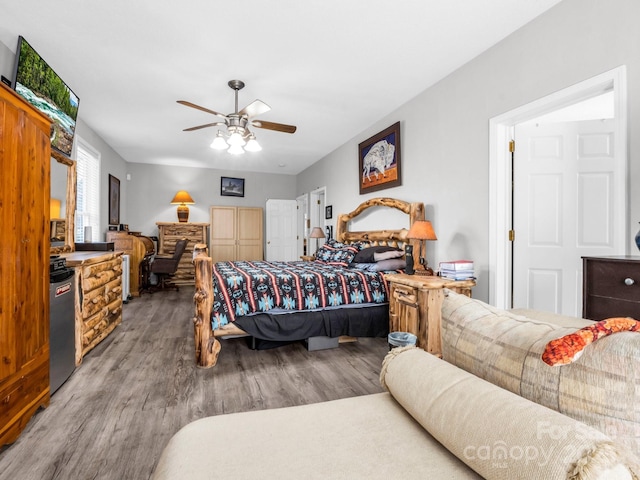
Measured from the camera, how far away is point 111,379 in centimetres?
254

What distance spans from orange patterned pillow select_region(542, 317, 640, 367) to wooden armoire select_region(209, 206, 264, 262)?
7.44 meters

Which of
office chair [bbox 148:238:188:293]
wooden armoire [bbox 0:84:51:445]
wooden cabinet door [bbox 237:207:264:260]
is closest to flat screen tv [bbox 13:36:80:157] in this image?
wooden armoire [bbox 0:84:51:445]

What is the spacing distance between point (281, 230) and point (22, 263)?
6319mm

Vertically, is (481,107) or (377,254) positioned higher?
(481,107)

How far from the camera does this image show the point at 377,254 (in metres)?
3.67

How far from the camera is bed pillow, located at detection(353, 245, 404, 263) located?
144 inches

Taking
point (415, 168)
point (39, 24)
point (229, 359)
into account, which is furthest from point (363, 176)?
point (39, 24)

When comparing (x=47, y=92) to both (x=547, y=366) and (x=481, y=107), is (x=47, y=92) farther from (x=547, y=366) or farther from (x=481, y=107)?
(x=547, y=366)

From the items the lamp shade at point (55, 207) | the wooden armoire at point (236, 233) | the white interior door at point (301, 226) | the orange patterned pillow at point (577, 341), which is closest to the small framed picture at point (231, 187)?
the wooden armoire at point (236, 233)

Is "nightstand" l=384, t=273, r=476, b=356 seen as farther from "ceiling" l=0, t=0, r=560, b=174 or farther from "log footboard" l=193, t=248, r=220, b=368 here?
"ceiling" l=0, t=0, r=560, b=174

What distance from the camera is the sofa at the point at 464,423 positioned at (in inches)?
25.0

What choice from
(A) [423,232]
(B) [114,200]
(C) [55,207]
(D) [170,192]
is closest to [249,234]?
(D) [170,192]

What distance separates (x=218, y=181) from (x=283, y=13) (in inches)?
225

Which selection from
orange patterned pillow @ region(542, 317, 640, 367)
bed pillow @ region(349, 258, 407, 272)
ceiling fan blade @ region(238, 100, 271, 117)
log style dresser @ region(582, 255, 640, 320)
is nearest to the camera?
orange patterned pillow @ region(542, 317, 640, 367)
